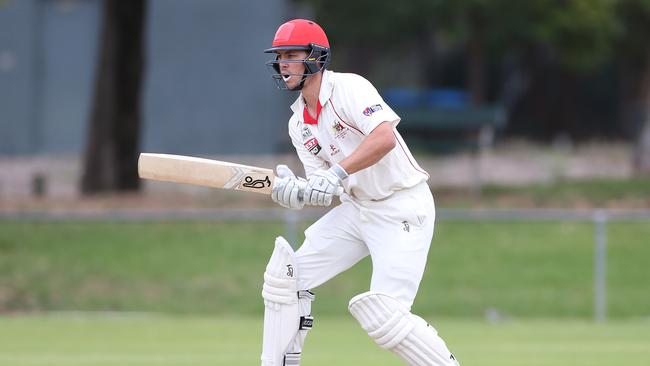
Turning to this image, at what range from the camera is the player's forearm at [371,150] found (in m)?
6.52

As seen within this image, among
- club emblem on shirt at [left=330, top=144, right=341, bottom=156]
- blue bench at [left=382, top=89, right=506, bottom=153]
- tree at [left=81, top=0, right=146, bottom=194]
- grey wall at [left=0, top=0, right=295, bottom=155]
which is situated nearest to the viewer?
club emblem on shirt at [left=330, top=144, right=341, bottom=156]

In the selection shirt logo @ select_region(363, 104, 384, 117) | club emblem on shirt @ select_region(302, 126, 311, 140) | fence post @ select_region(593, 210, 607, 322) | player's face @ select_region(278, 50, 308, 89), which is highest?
player's face @ select_region(278, 50, 308, 89)

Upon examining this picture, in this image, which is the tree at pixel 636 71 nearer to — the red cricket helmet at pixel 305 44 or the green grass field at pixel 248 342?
the green grass field at pixel 248 342

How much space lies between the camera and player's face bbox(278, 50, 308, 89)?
22.3ft

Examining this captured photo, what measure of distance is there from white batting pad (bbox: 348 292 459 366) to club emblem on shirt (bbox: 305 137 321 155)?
86cm

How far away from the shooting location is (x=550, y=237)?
50.4 ft

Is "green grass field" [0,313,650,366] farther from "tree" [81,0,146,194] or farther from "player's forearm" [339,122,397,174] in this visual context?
"tree" [81,0,146,194]

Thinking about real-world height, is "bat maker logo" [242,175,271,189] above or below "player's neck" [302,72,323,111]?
below

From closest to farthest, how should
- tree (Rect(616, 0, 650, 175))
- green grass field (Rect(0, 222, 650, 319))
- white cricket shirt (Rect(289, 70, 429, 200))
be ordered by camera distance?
white cricket shirt (Rect(289, 70, 429, 200)) → green grass field (Rect(0, 222, 650, 319)) → tree (Rect(616, 0, 650, 175))

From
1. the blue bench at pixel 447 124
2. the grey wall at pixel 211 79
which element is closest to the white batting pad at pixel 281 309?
the blue bench at pixel 447 124

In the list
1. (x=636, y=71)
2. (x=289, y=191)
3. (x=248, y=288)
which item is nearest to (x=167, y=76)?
(x=636, y=71)

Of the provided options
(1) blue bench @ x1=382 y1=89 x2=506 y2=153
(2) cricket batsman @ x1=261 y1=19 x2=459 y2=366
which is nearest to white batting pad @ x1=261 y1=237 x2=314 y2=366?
(2) cricket batsman @ x1=261 y1=19 x2=459 y2=366

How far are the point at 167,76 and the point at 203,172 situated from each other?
21693mm

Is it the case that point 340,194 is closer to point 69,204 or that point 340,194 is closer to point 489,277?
Result: point 489,277
